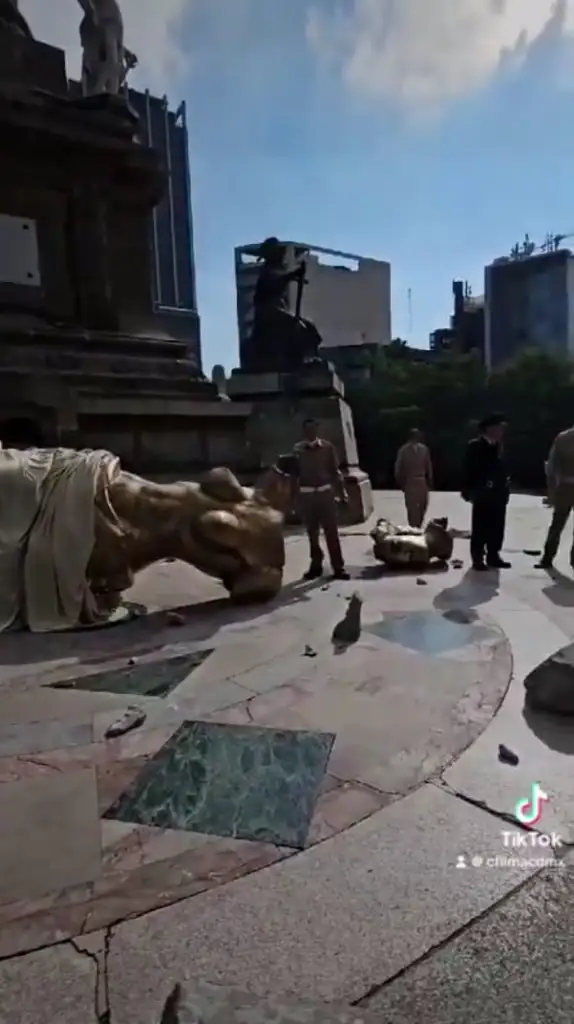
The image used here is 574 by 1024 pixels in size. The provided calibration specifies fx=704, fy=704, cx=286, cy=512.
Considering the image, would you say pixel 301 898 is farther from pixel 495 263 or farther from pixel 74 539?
pixel 495 263

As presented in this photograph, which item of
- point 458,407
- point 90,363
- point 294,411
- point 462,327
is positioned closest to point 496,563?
point 294,411

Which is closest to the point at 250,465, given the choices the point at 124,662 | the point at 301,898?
the point at 124,662

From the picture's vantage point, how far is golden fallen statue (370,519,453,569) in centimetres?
709

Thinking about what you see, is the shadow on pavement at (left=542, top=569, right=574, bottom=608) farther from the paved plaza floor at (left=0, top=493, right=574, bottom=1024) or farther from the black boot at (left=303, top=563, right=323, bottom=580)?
the black boot at (left=303, top=563, right=323, bottom=580)

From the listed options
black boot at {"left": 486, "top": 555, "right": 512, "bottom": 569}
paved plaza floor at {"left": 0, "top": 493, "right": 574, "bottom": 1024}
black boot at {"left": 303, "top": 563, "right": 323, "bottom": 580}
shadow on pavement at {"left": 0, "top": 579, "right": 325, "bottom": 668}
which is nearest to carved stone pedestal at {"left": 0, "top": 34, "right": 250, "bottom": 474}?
black boot at {"left": 303, "top": 563, "right": 323, "bottom": 580}

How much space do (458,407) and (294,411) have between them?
64.0 ft

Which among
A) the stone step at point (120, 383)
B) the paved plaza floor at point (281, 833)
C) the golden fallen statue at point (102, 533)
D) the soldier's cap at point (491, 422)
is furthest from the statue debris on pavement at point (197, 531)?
the stone step at point (120, 383)

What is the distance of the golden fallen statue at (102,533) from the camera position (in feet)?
14.6

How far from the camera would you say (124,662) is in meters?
3.80

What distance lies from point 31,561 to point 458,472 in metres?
26.6

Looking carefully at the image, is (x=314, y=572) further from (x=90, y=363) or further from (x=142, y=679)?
(x=90, y=363)

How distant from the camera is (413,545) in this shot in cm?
712

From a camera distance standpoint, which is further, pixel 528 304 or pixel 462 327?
pixel 462 327

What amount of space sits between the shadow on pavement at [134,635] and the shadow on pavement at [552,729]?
6.49 feet
